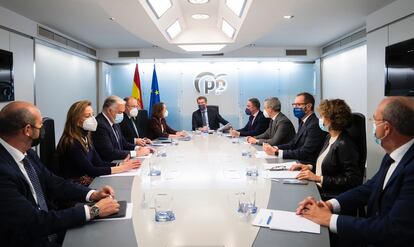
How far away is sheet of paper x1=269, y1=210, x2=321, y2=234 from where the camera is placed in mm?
1540

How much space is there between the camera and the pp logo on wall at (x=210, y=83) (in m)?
9.08

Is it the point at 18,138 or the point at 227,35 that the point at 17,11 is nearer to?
the point at 227,35

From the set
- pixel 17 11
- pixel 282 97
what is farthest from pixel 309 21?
pixel 17 11

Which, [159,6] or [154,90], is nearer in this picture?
[159,6]

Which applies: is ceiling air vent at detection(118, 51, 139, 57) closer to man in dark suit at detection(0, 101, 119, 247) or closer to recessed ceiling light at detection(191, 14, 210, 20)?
recessed ceiling light at detection(191, 14, 210, 20)

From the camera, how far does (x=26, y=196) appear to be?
1.66m

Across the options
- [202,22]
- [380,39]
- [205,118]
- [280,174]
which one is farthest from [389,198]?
[205,118]

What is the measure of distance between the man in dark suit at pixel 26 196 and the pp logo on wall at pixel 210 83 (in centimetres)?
715

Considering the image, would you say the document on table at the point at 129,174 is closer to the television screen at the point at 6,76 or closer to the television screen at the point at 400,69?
the television screen at the point at 6,76

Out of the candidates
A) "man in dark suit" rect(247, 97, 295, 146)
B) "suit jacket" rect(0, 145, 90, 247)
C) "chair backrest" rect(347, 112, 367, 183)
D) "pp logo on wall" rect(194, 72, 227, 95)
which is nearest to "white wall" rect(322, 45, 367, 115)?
"man in dark suit" rect(247, 97, 295, 146)

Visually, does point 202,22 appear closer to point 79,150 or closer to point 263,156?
point 263,156

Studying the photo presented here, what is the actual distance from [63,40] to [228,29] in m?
3.28

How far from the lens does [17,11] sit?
491 centimetres

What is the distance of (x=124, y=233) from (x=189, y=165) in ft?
5.14
